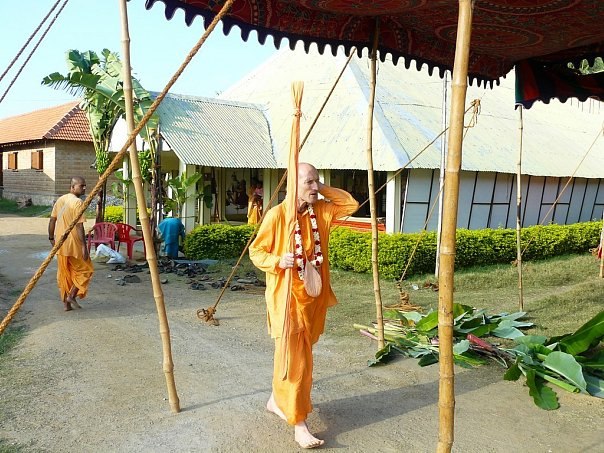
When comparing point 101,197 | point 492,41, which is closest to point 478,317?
point 492,41

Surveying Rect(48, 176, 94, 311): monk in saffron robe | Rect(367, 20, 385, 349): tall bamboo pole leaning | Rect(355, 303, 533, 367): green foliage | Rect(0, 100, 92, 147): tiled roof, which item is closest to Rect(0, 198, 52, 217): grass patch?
Rect(0, 100, 92, 147): tiled roof

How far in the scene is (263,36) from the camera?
4691mm

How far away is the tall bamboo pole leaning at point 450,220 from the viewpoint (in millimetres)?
2393

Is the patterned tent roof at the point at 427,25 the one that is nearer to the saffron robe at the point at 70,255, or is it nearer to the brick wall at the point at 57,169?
the saffron robe at the point at 70,255

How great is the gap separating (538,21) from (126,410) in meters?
4.47

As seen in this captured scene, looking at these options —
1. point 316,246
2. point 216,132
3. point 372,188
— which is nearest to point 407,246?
point 372,188

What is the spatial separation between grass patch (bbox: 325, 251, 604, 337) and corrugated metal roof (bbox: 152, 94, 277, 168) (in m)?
4.35

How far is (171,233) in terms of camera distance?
39.7ft

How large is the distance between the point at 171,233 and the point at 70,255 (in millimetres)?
4886

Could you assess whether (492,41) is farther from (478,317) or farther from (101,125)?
(101,125)

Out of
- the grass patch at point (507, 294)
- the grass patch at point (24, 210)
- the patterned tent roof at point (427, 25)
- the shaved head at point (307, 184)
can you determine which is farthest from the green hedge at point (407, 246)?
the grass patch at point (24, 210)

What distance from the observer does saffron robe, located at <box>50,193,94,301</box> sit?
7.19 meters

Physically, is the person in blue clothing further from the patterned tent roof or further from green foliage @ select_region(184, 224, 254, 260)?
the patterned tent roof

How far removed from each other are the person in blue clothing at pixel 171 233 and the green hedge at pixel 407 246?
0.38m
